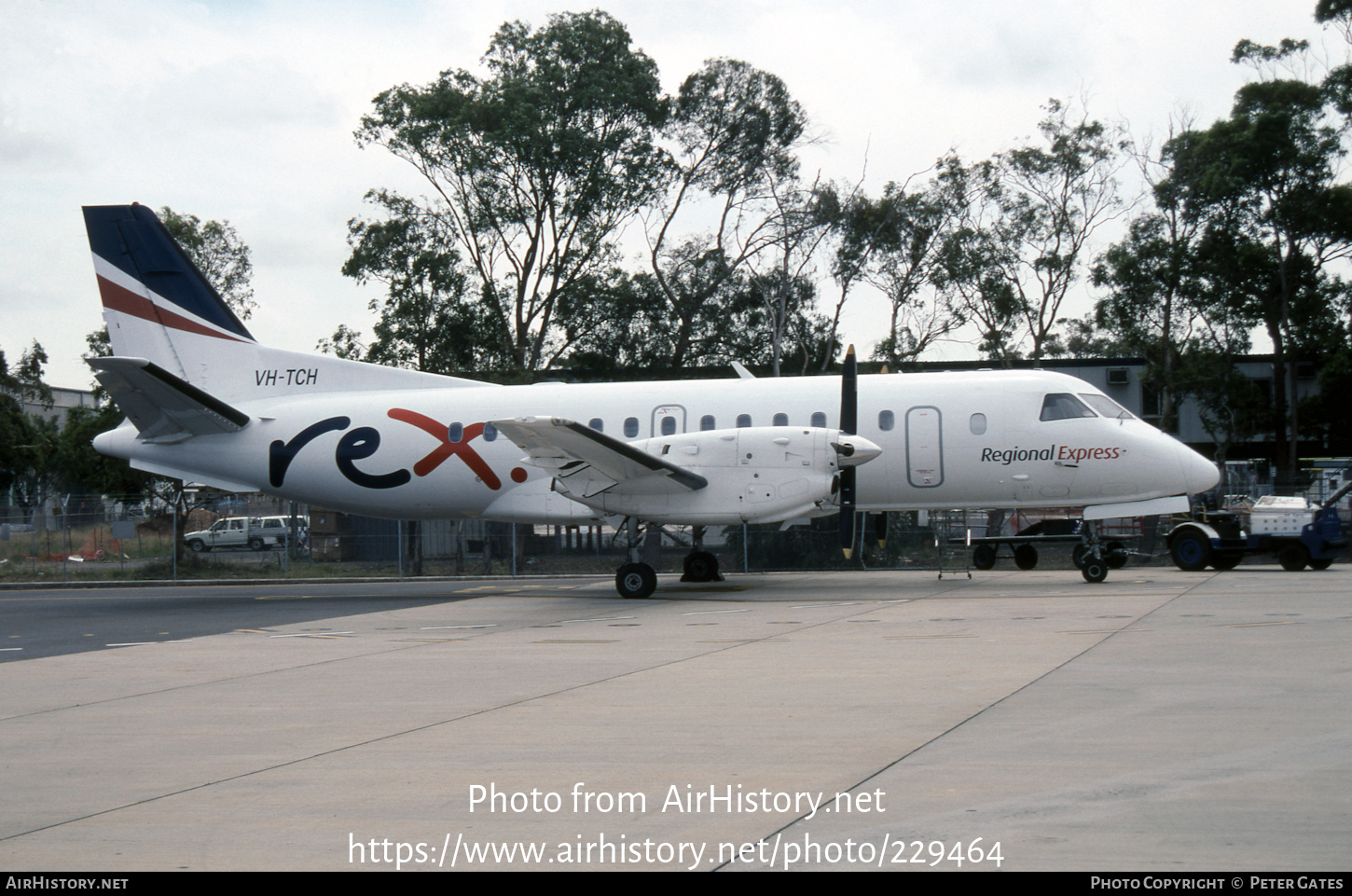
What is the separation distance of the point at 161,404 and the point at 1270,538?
68.6ft

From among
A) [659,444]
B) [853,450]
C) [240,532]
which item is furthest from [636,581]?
[240,532]

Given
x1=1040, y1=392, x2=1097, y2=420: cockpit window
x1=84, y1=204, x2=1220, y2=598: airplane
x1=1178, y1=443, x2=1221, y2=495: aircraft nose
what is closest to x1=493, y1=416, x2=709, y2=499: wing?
x1=84, y1=204, x2=1220, y2=598: airplane

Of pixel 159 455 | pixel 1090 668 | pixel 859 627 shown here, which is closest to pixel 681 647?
pixel 859 627

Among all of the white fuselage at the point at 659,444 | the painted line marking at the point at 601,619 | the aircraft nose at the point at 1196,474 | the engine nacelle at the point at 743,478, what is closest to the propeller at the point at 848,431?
the engine nacelle at the point at 743,478

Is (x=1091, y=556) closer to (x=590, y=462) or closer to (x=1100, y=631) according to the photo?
(x=1100, y=631)

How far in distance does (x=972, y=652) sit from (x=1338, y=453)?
42.1 metres

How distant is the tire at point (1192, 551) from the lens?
829 inches

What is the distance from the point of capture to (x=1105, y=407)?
733 inches

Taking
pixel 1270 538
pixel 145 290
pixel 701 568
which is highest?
pixel 145 290

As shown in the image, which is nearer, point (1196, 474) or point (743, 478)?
point (743, 478)

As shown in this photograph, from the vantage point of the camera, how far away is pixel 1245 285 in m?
38.4

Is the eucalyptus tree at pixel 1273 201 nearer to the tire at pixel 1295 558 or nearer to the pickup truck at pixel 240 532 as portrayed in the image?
the tire at pixel 1295 558

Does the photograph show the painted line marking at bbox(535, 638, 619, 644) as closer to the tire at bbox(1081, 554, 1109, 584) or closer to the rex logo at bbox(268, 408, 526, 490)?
the rex logo at bbox(268, 408, 526, 490)

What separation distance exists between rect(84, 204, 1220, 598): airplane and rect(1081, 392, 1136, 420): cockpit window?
0.04m
